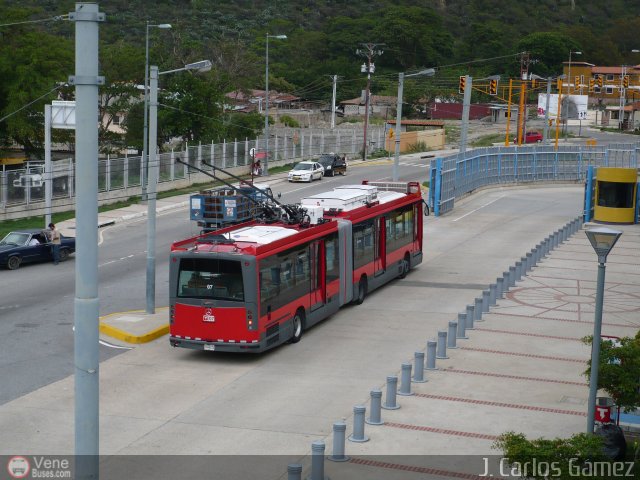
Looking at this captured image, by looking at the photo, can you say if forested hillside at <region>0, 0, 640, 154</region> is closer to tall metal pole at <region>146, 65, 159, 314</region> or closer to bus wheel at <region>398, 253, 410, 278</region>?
bus wheel at <region>398, 253, 410, 278</region>

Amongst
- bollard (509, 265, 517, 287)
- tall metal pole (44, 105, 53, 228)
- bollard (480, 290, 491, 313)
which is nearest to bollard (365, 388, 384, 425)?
bollard (480, 290, 491, 313)

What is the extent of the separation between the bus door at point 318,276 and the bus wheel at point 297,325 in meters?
0.54

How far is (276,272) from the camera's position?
21984 millimetres

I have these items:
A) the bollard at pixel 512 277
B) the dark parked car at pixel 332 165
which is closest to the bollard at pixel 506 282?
the bollard at pixel 512 277

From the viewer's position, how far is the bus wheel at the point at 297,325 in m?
23.1

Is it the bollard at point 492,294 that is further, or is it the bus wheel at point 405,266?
the bus wheel at point 405,266

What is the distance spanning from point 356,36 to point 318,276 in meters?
121

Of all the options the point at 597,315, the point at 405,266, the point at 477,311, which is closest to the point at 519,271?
the point at 405,266

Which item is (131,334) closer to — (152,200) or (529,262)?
(152,200)

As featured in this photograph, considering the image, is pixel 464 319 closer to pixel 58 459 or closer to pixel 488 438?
pixel 488 438

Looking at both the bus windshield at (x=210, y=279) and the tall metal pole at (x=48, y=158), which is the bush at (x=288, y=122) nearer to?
the tall metal pole at (x=48, y=158)

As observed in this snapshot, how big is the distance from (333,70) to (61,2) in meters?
36.7

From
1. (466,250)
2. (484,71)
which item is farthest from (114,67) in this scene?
(484,71)

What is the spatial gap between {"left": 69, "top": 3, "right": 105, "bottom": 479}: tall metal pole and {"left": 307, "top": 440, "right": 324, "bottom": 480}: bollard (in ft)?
17.3
